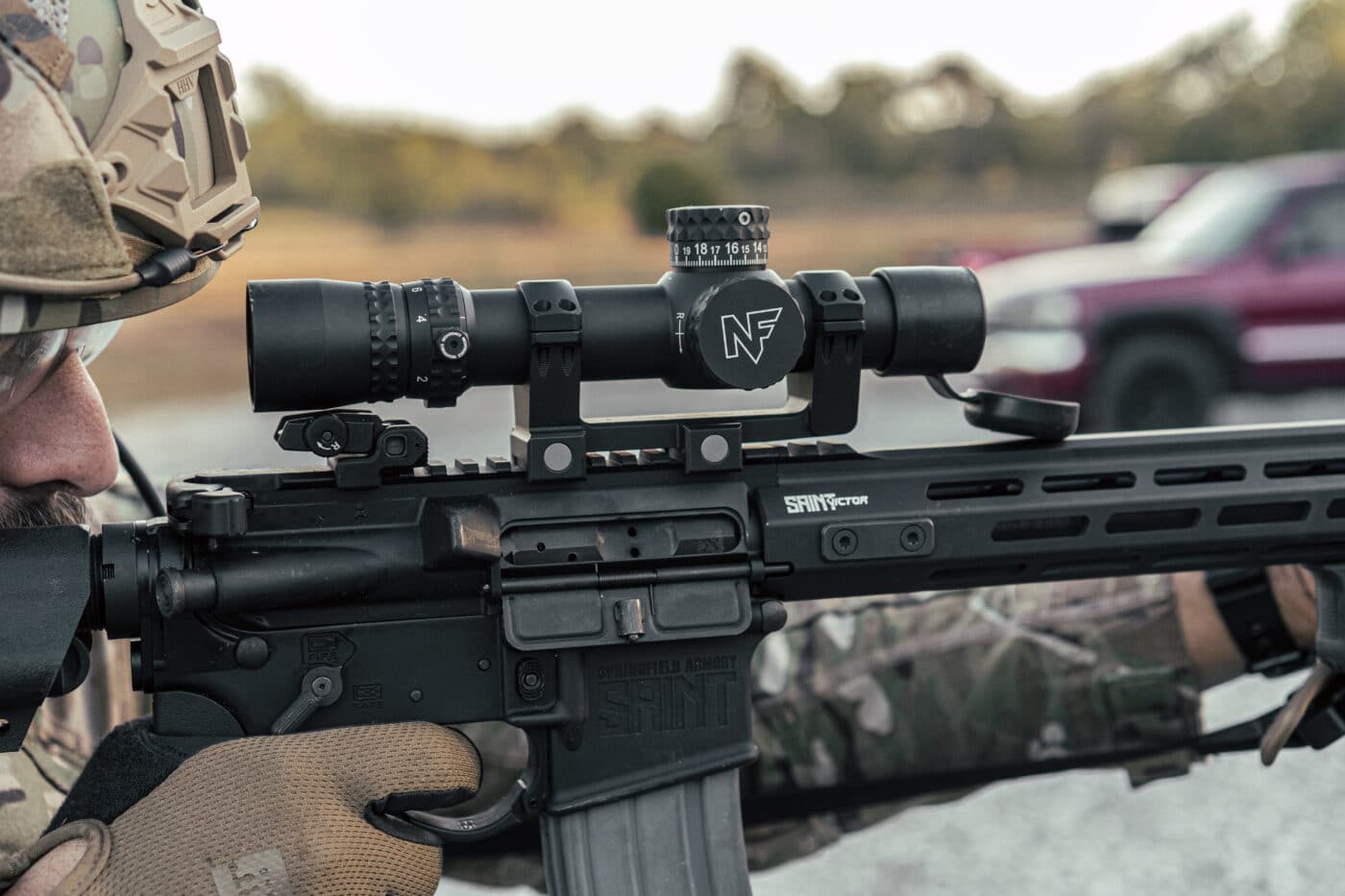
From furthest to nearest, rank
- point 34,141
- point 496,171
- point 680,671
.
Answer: point 496,171, point 680,671, point 34,141

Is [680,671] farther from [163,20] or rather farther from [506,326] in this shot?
[163,20]

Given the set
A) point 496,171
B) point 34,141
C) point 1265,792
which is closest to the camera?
point 34,141

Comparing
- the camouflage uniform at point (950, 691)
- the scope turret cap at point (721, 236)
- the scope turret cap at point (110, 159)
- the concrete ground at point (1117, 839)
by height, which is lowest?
the concrete ground at point (1117, 839)

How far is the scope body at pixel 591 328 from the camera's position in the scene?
5.54ft

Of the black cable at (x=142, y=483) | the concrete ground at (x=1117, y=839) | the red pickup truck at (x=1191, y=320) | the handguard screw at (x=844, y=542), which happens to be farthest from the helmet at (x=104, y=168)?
the red pickup truck at (x=1191, y=320)

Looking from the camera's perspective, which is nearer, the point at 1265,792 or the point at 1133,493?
the point at 1133,493

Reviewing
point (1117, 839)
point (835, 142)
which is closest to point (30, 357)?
point (1117, 839)

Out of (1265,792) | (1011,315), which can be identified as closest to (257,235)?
(1011,315)

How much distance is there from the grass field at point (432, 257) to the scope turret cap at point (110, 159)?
10.9 meters

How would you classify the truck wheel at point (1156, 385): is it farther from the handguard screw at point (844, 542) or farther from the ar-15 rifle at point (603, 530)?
the handguard screw at point (844, 542)

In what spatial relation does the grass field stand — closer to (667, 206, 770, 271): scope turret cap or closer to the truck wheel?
the truck wheel

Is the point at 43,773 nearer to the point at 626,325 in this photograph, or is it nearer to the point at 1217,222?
the point at 626,325

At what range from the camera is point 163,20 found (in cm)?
167

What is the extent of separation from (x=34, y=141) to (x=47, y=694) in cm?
64
